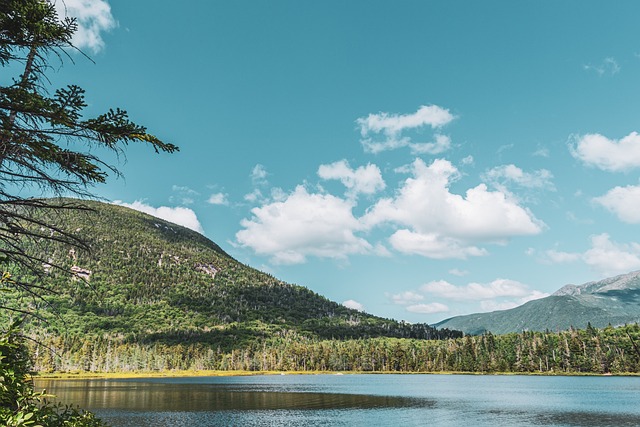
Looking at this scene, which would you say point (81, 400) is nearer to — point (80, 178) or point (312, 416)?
point (312, 416)

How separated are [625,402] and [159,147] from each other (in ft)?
375

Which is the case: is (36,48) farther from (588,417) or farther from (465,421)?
(588,417)

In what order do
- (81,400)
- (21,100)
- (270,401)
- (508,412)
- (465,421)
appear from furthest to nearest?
1. (270,401)
2. (81,400)
3. (508,412)
4. (465,421)
5. (21,100)

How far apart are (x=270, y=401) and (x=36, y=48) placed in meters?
98.9

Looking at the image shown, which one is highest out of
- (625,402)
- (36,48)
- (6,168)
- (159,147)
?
(36,48)

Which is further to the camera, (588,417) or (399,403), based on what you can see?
(399,403)

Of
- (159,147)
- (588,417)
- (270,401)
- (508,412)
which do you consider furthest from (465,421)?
(159,147)

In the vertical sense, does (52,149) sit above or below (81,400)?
above

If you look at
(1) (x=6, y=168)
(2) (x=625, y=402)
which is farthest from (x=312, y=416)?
(1) (x=6, y=168)

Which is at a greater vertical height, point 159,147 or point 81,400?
point 159,147

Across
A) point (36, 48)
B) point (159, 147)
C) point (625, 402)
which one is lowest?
point (625, 402)

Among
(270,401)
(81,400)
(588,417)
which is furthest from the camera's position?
(270,401)

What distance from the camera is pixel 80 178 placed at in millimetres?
13016

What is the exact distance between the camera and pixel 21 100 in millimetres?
11344
